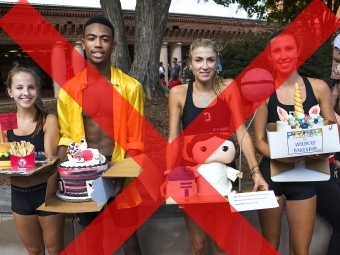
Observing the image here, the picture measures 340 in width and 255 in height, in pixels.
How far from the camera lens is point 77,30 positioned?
22688 mm

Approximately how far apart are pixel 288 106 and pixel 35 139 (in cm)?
169

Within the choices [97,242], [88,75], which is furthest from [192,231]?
[88,75]

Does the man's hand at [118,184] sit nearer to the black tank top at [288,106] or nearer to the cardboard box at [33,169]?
the cardboard box at [33,169]

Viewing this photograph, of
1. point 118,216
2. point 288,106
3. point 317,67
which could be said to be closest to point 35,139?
point 118,216

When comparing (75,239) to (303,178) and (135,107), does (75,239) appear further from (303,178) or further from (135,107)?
(303,178)

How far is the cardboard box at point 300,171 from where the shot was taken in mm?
2488

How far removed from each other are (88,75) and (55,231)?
1.12 m

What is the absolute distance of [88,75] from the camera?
2.93 metres

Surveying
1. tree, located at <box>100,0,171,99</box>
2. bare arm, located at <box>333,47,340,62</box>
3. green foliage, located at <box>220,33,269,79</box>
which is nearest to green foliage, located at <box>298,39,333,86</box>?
green foliage, located at <box>220,33,269,79</box>

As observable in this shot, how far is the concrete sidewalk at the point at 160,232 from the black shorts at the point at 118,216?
0.47 metres

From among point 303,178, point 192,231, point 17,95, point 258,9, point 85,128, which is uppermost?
point 258,9

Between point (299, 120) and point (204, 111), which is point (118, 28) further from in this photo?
point (299, 120)

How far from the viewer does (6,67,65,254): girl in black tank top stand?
269 centimetres

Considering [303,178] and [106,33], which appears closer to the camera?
[303,178]
